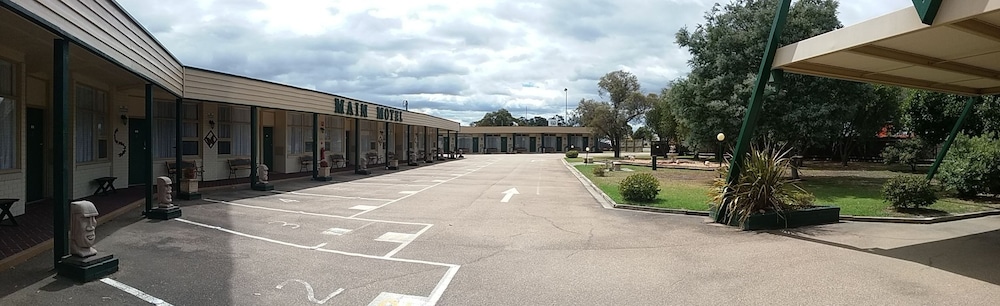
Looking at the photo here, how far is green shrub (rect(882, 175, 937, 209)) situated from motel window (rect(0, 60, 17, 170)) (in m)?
17.2

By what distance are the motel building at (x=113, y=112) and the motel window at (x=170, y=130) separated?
3cm

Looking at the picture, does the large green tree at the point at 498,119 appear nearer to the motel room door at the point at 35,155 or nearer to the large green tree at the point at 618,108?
the large green tree at the point at 618,108

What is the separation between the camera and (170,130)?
16219 mm

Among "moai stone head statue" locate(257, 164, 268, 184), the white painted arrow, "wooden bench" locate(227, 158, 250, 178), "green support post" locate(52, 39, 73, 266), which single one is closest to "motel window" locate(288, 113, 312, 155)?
"wooden bench" locate(227, 158, 250, 178)

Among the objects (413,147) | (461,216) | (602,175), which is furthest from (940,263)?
(413,147)

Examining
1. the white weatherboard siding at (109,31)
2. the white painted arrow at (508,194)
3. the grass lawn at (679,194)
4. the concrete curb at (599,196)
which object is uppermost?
the white weatherboard siding at (109,31)

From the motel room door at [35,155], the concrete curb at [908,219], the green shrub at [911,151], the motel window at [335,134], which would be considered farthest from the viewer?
the green shrub at [911,151]

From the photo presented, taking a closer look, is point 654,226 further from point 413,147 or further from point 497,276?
point 413,147

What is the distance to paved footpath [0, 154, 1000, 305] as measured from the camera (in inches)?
220

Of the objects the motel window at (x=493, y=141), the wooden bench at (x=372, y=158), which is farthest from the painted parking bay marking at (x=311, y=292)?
the motel window at (x=493, y=141)

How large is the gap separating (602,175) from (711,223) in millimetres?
13286

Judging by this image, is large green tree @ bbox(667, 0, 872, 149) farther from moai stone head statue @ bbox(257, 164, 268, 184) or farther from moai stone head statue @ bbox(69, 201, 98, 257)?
moai stone head statue @ bbox(69, 201, 98, 257)

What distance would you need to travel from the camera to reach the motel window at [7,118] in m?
8.94

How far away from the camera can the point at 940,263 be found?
696 centimetres
